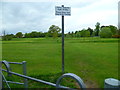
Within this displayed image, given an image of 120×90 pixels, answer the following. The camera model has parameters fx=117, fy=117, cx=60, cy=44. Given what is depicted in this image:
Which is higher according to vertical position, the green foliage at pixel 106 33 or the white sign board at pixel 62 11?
the green foliage at pixel 106 33

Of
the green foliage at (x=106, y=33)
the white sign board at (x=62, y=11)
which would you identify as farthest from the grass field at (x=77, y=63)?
the green foliage at (x=106, y=33)

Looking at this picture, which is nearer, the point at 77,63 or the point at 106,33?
the point at 77,63

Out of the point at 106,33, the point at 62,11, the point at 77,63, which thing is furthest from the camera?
the point at 106,33

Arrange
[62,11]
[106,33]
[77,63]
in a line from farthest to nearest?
[106,33]
[77,63]
[62,11]

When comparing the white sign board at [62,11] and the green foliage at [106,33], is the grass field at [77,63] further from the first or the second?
the green foliage at [106,33]

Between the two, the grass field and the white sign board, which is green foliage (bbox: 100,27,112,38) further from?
A: the white sign board

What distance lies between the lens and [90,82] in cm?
290

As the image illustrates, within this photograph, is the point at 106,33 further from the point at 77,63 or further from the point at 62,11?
the point at 62,11

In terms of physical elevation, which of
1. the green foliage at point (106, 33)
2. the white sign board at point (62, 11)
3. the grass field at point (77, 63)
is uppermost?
the green foliage at point (106, 33)

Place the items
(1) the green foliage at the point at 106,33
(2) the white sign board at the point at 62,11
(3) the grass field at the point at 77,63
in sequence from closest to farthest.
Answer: (2) the white sign board at the point at 62,11 < (3) the grass field at the point at 77,63 < (1) the green foliage at the point at 106,33

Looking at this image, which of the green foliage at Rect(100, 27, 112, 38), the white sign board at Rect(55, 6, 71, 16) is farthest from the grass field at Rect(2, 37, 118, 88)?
the green foliage at Rect(100, 27, 112, 38)

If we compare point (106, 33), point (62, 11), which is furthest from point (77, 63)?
point (106, 33)

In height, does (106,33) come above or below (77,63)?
above

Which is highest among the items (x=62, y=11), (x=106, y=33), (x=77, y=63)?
(x=106, y=33)
